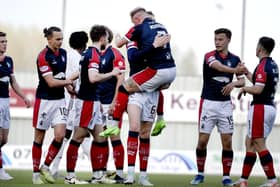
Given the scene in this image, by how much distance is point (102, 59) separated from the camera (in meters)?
13.7

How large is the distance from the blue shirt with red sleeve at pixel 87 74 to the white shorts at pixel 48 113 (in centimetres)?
35

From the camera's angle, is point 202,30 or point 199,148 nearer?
point 199,148

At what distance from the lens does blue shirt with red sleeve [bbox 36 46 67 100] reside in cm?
1282

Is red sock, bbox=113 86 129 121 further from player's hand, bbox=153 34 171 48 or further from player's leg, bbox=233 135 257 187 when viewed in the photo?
player's leg, bbox=233 135 257 187

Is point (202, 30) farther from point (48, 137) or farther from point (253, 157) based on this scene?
point (253, 157)

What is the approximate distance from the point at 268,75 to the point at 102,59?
8.23ft

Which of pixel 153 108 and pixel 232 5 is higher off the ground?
pixel 232 5

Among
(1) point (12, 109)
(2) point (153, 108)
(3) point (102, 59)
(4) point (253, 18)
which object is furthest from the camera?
(4) point (253, 18)

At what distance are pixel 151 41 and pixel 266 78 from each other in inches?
69.7

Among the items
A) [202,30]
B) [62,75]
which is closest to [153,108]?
[62,75]

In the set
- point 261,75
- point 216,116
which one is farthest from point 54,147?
point 261,75

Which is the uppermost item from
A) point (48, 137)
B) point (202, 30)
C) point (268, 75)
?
point (202, 30)

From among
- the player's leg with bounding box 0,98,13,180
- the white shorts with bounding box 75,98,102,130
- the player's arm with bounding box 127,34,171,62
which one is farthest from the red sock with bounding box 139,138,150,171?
the player's leg with bounding box 0,98,13,180

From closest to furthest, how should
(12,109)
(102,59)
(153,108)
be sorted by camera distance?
(153,108)
(102,59)
(12,109)
